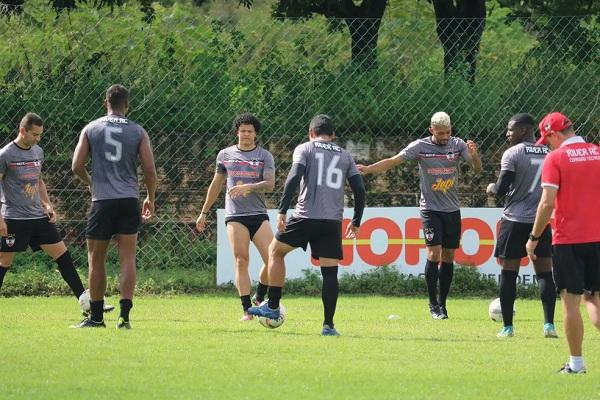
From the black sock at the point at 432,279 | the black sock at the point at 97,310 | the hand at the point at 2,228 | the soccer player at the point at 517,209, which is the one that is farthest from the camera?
the black sock at the point at 432,279

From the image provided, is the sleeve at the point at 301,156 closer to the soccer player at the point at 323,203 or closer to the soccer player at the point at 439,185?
the soccer player at the point at 323,203

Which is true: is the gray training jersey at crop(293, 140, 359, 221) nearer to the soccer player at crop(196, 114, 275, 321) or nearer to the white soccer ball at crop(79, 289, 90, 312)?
the soccer player at crop(196, 114, 275, 321)

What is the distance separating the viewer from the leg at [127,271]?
12.7m

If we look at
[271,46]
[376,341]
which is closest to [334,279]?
[376,341]

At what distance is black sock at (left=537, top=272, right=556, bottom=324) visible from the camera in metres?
12.9

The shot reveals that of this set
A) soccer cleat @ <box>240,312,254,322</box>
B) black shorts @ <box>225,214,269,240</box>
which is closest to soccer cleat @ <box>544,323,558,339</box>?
soccer cleat @ <box>240,312,254,322</box>

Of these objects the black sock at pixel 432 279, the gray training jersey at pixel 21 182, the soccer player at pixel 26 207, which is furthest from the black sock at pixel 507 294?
the gray training jersey at pixel 21 182

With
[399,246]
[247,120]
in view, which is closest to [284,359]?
[247,120]

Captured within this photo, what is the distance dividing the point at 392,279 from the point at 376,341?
608 centimetres

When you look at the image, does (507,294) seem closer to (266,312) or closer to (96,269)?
(266,312)

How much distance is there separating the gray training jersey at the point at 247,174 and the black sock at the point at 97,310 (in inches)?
77.3

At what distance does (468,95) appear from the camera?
18.8m

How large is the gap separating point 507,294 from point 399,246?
5.01 meters

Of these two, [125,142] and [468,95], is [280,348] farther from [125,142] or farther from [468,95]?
[468,95]
